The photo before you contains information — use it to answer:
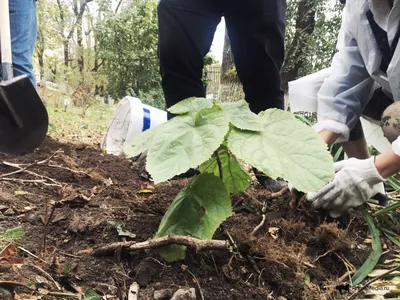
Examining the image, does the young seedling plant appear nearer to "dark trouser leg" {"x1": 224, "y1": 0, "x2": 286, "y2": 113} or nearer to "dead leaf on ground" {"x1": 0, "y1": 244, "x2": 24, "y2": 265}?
"dead leaf on ground" {"x1": 0, "y1": 244, "x2": 24, "y2": 265}

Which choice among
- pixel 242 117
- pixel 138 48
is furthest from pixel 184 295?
pixel 138 48

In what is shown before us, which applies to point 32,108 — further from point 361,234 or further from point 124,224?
point 361,234

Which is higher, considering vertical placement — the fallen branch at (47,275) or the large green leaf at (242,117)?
the large green leaf at (242,117)

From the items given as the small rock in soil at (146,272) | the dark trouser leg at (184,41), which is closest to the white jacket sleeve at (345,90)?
the dark trouser leg at (184,41)

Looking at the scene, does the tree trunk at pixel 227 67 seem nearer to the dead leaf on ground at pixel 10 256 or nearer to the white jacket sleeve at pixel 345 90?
the white jacket sleeve at pixel 345 90

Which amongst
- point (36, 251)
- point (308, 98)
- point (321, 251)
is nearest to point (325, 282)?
point (321, 251)

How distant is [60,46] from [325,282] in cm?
1543

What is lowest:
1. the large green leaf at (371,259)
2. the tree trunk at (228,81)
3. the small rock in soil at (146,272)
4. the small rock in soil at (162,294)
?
the tree trunk at (228,81)

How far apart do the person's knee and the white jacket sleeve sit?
12 centimetres

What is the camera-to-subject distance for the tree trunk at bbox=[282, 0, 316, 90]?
21.0ft

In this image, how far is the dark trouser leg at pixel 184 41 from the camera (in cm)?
169

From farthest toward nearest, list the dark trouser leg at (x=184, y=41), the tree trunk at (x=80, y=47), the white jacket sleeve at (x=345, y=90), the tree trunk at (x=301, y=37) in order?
the tree trunk at (x=80, y=47) → the tree trunk at (x=301, y=37) → the dark trouser leg at (x=184, y=41) → the white jacket sleeve at (x=345, y=90)

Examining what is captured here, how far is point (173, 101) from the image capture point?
6.02 ft

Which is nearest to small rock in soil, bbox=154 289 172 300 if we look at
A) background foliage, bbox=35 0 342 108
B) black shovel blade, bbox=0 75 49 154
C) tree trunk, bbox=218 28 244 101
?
black shovel blade, bbox=0 75 49 154
